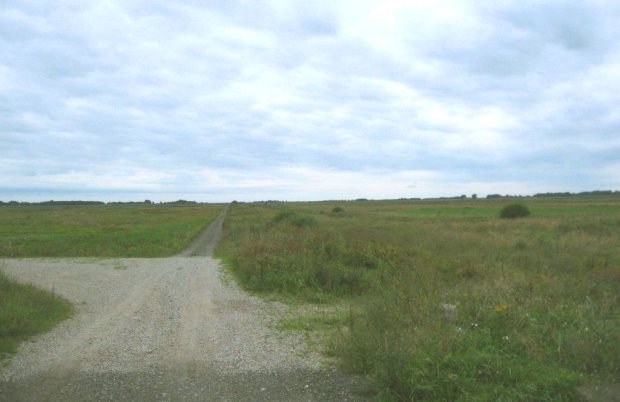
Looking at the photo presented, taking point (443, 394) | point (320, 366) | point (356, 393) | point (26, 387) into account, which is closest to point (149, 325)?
point (26, 387)

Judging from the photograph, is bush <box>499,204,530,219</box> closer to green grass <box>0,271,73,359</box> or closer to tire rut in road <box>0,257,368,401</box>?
tire rut in road <box>0,257,368,401</box>

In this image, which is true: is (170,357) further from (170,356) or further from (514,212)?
(514,212)

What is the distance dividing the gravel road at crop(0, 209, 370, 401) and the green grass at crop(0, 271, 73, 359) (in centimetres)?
24

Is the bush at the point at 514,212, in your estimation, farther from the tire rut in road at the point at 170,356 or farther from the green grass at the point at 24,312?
the green grass at the point at 24,312

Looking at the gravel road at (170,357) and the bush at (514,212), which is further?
the bush at (514,212)

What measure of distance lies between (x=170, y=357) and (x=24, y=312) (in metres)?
3.51

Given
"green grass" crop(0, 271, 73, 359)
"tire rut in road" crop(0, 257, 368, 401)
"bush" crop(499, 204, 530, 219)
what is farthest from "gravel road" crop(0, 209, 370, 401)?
"bush" crop(499, 204, 530, 219)

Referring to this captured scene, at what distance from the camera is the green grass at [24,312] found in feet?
22.3

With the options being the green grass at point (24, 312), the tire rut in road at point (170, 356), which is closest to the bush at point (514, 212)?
the tire rut in road at point (170, 356)

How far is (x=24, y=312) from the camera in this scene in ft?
25.4

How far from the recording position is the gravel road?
4.91 m

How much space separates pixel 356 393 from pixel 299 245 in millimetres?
10498

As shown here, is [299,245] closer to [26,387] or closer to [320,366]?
[320,366]

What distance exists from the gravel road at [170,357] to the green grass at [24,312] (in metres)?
0.24
